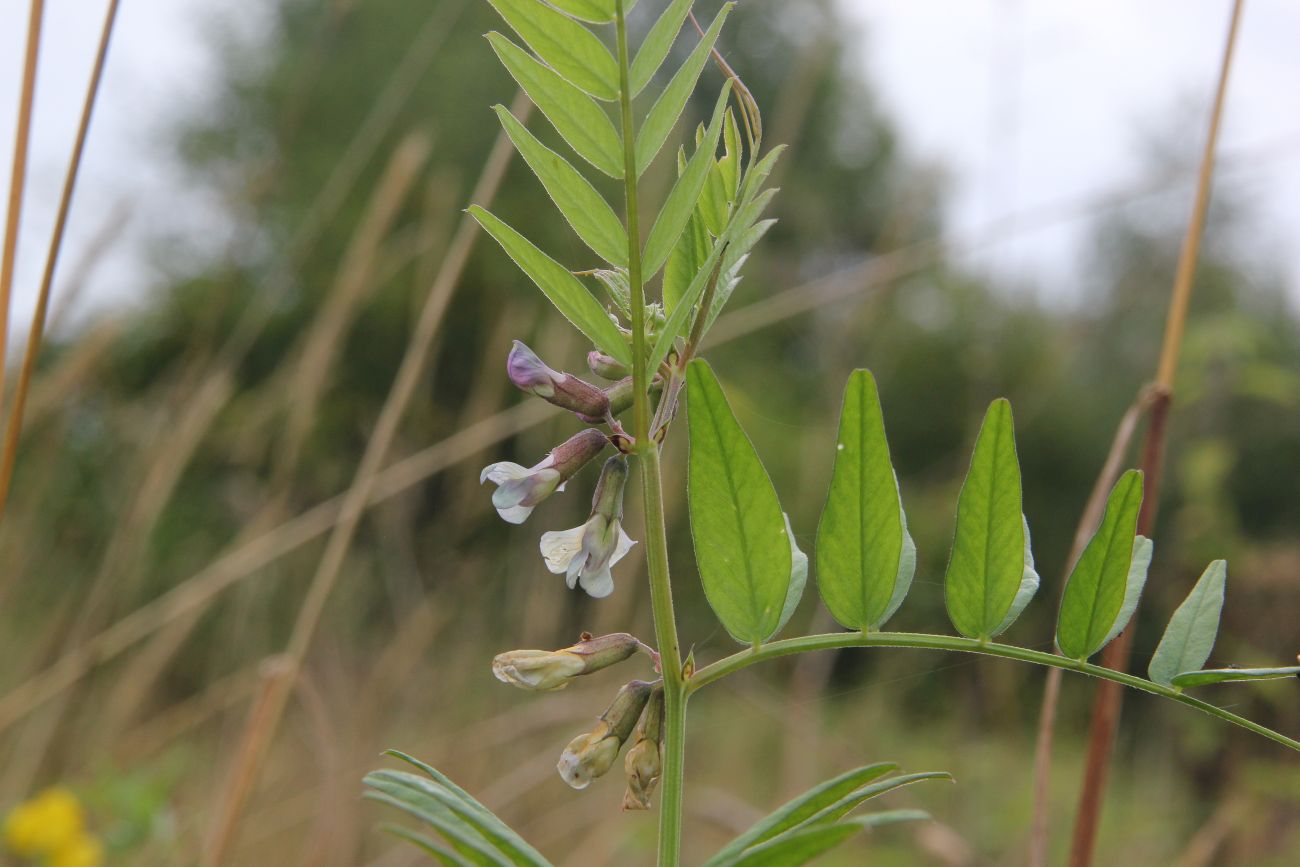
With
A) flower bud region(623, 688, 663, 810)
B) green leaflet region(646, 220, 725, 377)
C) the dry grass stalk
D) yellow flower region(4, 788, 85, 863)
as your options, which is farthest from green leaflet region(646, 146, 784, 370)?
yellow flower region(4, 788, 85, 863)

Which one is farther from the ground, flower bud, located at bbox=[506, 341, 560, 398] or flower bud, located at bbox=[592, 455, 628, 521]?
flower bud, located at bbox=[506, 341, 560, 398]

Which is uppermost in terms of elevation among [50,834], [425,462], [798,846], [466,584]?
[466,584]

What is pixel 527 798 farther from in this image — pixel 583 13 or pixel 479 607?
pixel 583 13

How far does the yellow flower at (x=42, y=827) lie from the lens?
3.80 ft

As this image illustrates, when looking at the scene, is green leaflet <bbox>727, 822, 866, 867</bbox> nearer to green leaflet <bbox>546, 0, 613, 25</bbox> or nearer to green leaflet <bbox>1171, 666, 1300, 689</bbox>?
green leaflet <bbox>1171, 666, 1300, 689</bbox>

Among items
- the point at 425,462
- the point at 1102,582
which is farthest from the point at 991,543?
the point at 425,462

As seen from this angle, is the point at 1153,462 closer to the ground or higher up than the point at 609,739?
higher up

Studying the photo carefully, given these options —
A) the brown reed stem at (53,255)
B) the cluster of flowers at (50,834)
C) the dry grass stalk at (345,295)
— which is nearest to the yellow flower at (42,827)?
the cluster of flowers at (50,834)

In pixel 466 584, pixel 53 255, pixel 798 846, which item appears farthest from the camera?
pixel 466 584

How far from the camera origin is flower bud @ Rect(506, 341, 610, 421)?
0.32 m

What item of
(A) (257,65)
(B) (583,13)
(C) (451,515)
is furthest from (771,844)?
(A) (257,65)

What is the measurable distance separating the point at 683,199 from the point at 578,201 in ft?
0.14

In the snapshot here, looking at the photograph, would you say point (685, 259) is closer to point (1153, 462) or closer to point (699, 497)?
A: point (699, 497)

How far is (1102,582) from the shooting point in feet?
1.09
